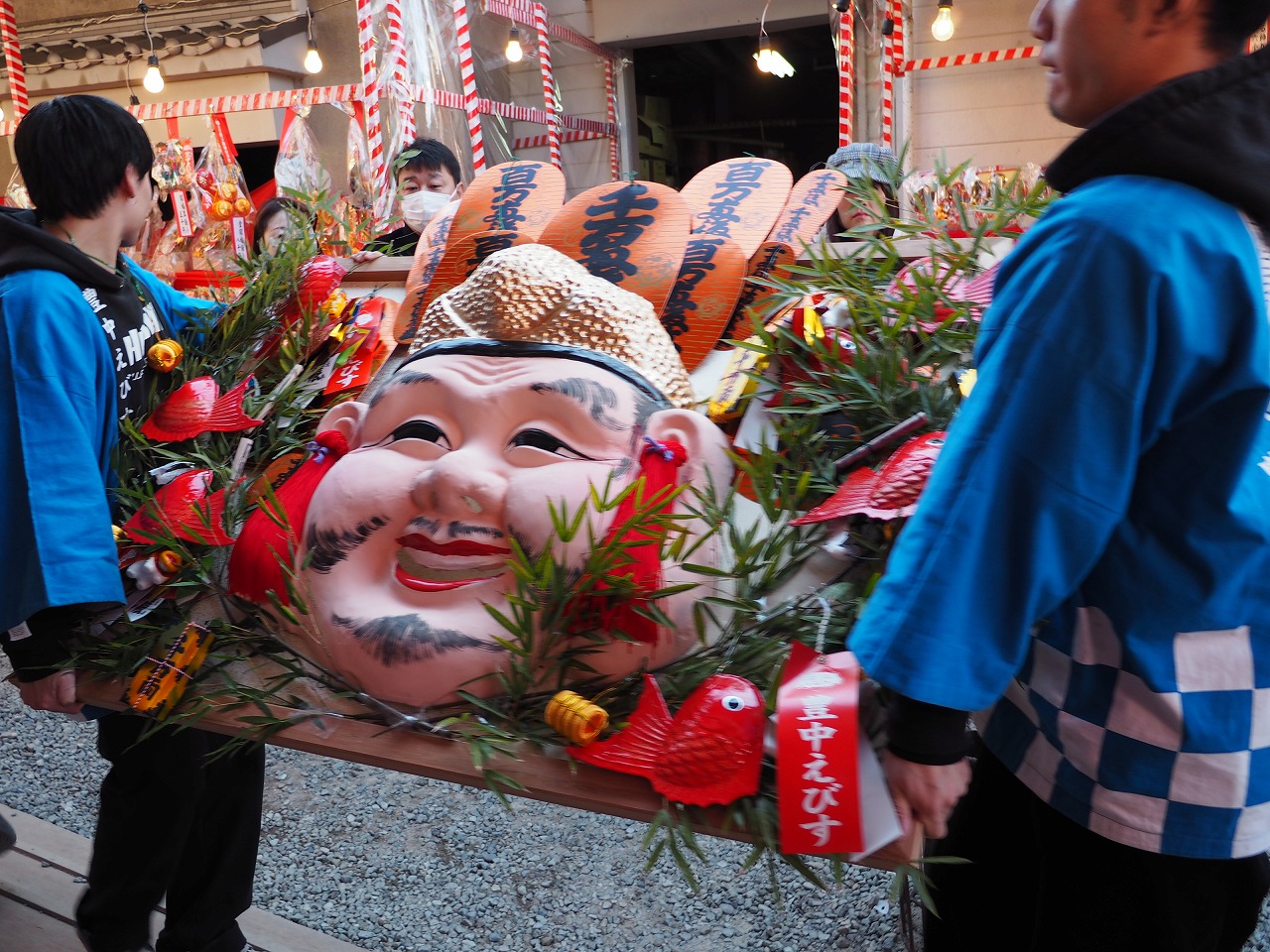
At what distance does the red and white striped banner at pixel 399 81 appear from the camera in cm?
506

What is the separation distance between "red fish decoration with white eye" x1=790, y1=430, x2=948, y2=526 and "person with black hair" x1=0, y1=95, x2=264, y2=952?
1.14 meters

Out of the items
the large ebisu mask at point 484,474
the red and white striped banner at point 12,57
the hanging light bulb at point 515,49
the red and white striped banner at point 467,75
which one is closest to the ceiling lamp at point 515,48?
the hanging light bulb at point 515,49

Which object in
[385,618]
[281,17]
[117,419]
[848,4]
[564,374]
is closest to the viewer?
[385,618]

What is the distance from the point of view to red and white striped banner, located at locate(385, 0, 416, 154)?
16.6ft

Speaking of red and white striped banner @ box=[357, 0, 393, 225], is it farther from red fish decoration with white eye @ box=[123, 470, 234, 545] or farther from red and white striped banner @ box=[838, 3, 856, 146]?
red fish decoration with white eye @ box=[123, 470, 234, 545]

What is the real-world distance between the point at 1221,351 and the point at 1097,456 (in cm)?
14

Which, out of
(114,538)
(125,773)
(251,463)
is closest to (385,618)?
(114,538)

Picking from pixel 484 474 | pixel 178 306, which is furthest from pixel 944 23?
pixel 484 474

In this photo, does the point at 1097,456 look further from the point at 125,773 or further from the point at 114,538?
the point at 125,773

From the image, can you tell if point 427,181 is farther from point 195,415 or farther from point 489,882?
point 489,882

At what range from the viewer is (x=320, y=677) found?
150 centimetres

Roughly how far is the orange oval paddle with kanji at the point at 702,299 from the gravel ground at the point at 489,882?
1414 mm

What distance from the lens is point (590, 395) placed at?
59.0 inches

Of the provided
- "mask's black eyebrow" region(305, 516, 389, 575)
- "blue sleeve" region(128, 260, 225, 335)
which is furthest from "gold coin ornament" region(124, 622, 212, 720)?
"blue sleeve" region(128, 260, 225, 335)
